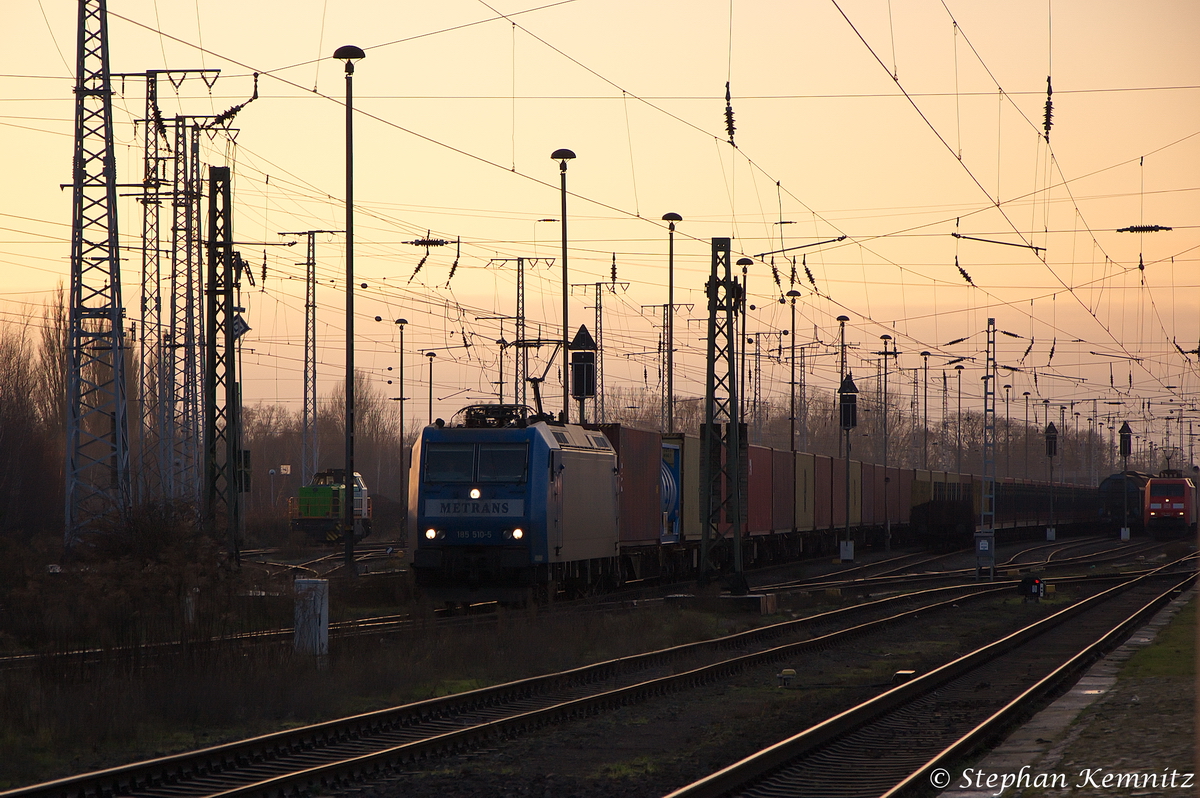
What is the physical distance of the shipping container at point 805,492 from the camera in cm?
4178

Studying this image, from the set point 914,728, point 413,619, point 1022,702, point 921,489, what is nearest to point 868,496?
point 921,489

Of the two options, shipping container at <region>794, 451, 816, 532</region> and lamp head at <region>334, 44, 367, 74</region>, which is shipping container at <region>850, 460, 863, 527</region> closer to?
shipping container at <region>794, 451, 816, 532</region>

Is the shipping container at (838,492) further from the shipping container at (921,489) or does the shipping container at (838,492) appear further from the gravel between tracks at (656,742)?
the gravel between tracks at (656,742)

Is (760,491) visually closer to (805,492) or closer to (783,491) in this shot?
(783,491)

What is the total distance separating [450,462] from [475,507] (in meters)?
0.97

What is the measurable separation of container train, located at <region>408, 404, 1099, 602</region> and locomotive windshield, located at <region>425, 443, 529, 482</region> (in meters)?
0.02

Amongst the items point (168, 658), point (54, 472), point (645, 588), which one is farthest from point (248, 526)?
point (168, 658)

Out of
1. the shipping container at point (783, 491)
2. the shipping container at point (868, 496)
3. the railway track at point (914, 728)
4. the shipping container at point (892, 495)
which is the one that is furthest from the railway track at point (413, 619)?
the railway track at point (914, 728)

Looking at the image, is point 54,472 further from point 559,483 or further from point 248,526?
point 559,483

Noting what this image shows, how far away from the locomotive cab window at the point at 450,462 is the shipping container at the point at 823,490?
23.8m

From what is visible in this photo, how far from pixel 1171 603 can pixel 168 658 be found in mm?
22197

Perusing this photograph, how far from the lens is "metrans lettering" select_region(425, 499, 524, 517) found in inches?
839

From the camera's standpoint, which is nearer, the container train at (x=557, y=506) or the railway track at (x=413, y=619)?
the railway track at (x=413, y=619)

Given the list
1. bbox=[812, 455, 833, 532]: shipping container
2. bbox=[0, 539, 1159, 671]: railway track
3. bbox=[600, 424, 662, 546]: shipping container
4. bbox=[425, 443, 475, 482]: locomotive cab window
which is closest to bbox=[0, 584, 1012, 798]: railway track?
bbox=[0, 539, 1159, 671]: railway track
